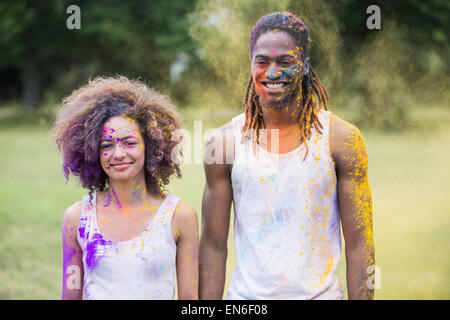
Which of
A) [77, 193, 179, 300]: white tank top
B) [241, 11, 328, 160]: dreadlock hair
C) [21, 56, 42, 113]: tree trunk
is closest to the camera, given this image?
[77, 193, 179, 300]: white tank top

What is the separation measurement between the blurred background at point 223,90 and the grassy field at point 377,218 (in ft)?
0.08

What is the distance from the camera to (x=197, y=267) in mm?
2420

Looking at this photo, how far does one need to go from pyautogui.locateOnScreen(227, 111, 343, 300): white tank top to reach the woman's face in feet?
1.49

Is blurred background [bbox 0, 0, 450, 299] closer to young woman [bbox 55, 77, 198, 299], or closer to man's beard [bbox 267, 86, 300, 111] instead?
young woman [bbox 55, 77, 198, 299]

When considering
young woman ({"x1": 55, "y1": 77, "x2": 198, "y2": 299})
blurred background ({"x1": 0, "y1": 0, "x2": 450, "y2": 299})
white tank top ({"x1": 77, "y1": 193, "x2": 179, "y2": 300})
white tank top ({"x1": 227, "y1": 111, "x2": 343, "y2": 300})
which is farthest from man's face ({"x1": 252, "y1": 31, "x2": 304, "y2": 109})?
white tank top ({"x1": 77, "y1": 193, "x2": 179, "y2": 300})

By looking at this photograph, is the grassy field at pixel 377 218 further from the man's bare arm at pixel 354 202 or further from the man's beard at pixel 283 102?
the man's bare arm at pixel 354 202

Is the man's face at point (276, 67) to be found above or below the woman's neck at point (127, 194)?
above

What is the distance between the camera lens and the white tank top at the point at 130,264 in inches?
89.0

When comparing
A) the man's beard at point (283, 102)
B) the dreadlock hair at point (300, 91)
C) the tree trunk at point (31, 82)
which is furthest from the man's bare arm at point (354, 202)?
the tree trunk at point (31, 82)

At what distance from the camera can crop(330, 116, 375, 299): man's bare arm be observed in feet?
7.73
